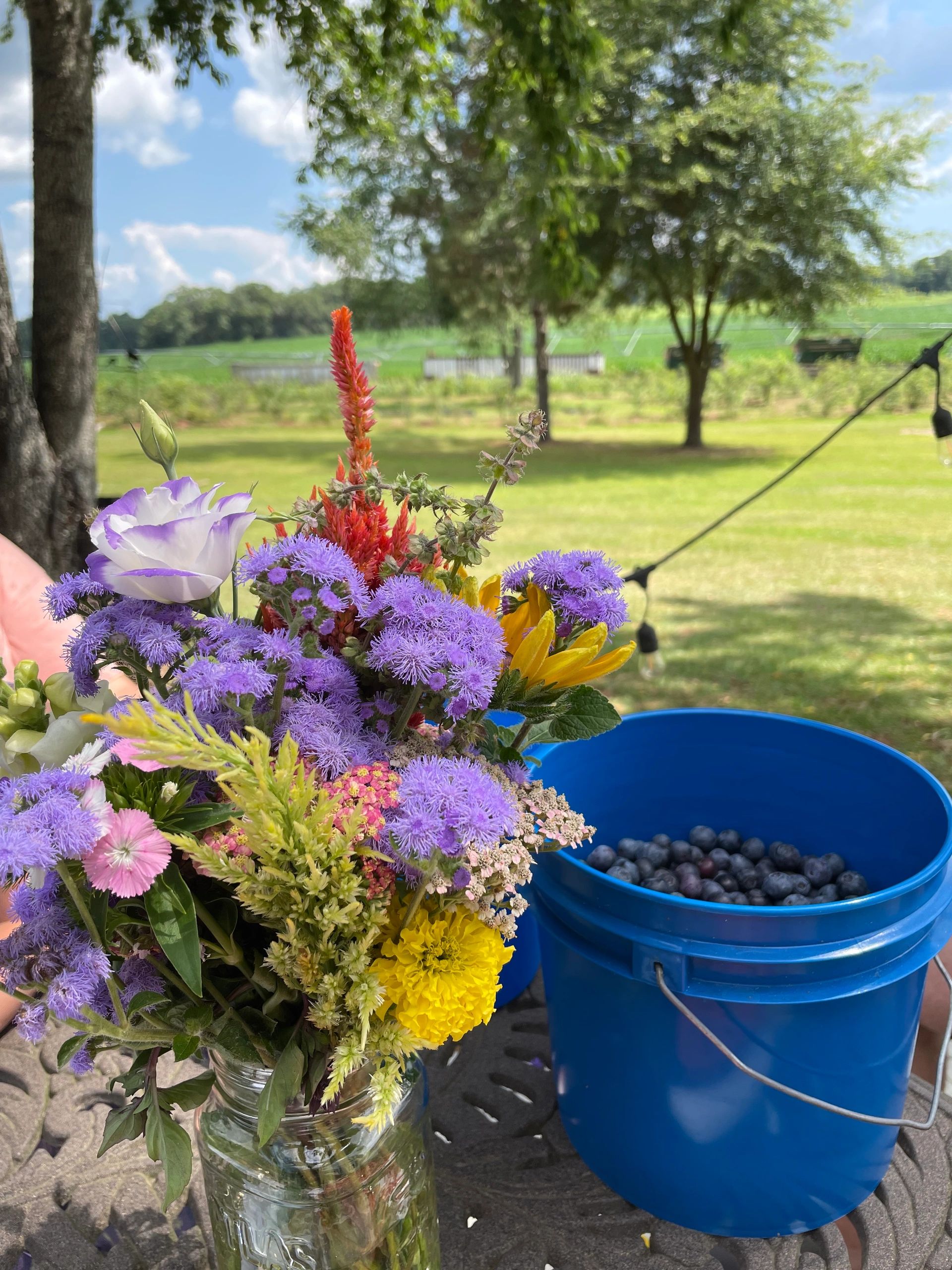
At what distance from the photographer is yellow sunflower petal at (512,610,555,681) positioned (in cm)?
70

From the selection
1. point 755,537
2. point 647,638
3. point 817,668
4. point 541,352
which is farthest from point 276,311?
point 647,638

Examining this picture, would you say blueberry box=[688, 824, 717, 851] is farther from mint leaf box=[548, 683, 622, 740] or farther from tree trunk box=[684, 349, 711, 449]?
tree trunk box=[684, 349, 711, 449]

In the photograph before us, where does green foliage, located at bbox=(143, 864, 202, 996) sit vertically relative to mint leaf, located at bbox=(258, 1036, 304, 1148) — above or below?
above

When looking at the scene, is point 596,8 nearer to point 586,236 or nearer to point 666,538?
point 586,236

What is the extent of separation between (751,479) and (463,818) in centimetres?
1077

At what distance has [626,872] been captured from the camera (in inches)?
49.6

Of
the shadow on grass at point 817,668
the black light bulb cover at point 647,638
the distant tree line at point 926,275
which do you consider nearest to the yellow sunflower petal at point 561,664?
the black light bulb cover at point 647,638

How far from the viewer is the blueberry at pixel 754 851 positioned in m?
1.40

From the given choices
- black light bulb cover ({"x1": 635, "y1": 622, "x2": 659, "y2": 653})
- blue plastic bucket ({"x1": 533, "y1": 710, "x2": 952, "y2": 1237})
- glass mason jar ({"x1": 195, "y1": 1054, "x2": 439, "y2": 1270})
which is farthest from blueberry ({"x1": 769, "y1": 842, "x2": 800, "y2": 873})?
glass mason jar ({"x1": 195, "y1": 1054, "x2": 439, "y2": 1270})

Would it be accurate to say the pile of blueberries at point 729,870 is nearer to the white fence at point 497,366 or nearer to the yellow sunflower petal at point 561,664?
the yellow sunflower petal at point 561,664

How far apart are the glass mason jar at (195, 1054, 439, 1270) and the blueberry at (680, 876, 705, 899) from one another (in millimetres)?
545

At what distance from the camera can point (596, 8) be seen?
11.6 meters

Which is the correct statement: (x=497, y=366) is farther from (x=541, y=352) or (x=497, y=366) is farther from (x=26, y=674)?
(x=26, y=674)

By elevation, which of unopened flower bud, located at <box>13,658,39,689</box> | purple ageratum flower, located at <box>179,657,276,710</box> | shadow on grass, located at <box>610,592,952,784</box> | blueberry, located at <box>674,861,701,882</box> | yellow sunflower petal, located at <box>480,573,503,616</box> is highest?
yellow sunflower petal, located at <box>480,573,503,616</box>
